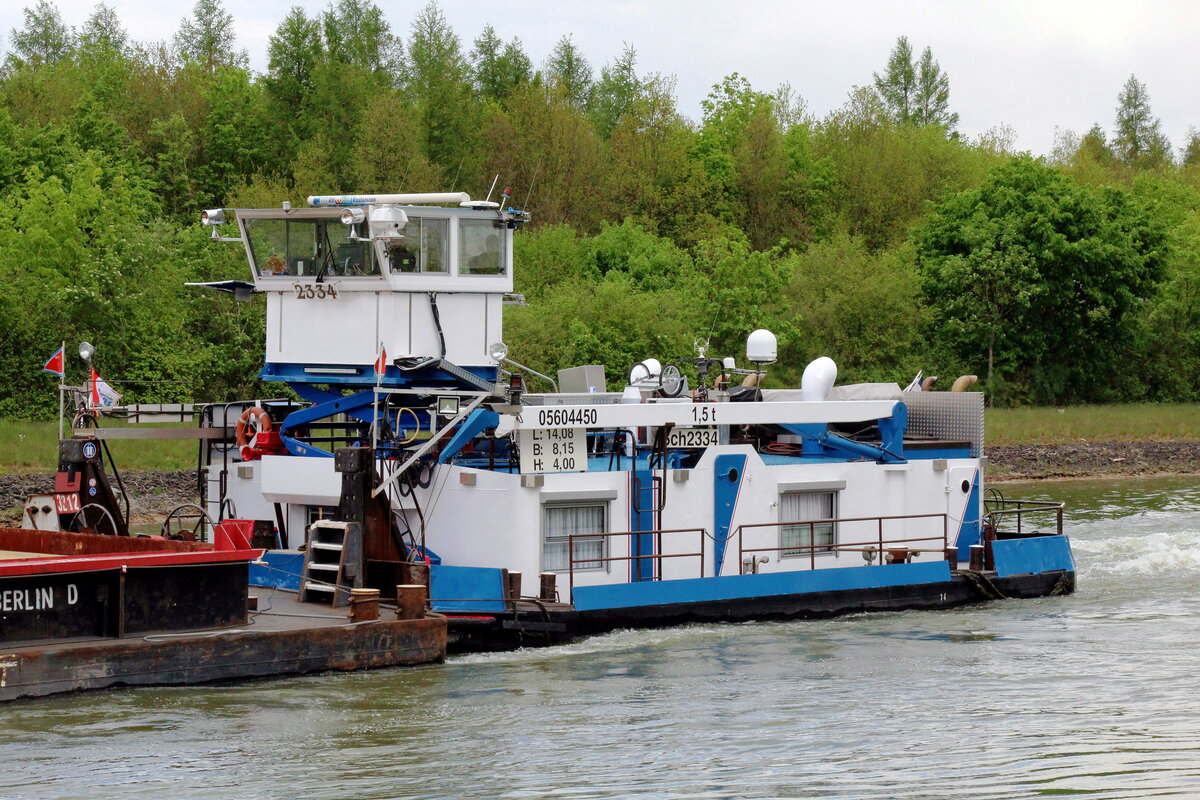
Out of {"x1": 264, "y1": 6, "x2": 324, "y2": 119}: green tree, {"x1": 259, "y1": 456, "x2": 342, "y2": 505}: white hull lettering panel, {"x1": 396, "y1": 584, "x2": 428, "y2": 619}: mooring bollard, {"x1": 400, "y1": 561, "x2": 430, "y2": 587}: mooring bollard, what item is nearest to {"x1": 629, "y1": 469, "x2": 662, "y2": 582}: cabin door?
{"x1": 400, "y1": 561, "x2": 430, "y2": 587}: mooring bollard

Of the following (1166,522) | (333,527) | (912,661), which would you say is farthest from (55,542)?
(1166,522)

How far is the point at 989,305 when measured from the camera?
Result: 51812mm

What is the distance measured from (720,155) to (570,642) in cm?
5073

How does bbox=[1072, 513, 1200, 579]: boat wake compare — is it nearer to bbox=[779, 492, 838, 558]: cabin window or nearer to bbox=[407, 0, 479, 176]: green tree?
bbox=[779, 492, 838, 558]: cabin window

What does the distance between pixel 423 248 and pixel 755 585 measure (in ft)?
18.0

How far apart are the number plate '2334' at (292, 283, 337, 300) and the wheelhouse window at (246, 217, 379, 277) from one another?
14cm

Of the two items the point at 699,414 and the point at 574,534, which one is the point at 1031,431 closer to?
the point at 699,414

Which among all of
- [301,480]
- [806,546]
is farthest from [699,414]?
[301,480]

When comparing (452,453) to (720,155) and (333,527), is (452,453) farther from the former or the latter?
(720,155)

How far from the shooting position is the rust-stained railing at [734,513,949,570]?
18.3 m

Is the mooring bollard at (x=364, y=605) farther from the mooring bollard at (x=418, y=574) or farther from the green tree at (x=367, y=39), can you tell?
the green tree at (x=367, y=39)

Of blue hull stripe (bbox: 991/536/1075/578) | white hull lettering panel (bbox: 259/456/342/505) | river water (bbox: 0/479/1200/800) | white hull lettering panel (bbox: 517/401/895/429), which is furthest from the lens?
blue hull stripe (bbox: 991/536/1075/578)

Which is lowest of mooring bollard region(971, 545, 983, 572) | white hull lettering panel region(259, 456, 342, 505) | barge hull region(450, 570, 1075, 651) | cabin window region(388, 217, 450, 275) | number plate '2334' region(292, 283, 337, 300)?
barge hull region(450, 570, 1075, 651)

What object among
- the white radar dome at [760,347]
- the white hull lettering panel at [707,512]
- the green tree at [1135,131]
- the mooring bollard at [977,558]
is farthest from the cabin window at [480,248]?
the green tree at [1135,131]
